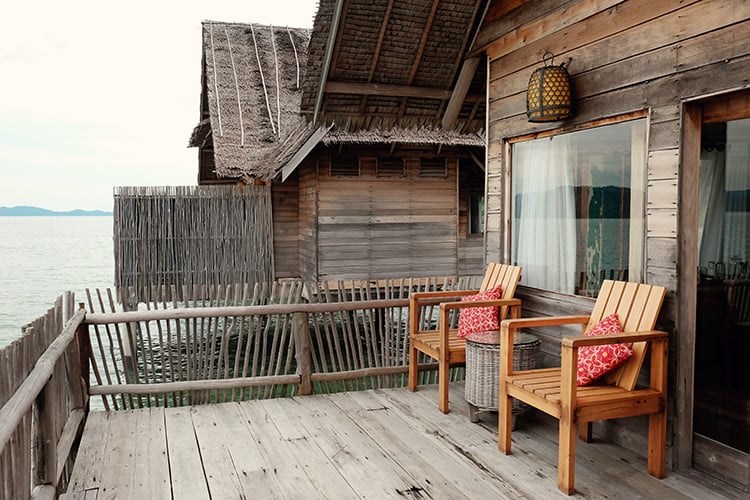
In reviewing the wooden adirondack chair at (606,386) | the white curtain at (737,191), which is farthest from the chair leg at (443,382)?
the white curtain at (737,191)

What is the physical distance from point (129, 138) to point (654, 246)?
6161 centimetres

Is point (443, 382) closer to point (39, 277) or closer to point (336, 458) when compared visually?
point (336, 458)

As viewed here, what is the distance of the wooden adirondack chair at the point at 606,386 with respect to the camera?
306cm

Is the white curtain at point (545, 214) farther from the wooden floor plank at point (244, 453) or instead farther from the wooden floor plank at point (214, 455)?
the wooden floor plank at point (214, 455)

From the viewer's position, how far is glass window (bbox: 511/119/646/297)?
3684mm

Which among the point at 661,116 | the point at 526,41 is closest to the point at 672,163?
the point at 661,116

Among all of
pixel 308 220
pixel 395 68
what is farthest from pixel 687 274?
pixel 308 220

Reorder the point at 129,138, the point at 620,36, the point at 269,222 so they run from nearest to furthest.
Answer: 1. the point at 620,36
2. the point at 269,222
3. the point at 129,138

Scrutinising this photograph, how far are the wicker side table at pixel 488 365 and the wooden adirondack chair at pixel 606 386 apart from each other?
0.95 feet

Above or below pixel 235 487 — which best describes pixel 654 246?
above

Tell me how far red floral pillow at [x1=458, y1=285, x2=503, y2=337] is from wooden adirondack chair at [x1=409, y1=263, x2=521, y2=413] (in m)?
0.06

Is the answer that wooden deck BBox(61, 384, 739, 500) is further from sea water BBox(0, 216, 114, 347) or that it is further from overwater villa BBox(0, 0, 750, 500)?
sea water BBox(0, 216, 114, 347)

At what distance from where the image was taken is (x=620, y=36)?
3.64m

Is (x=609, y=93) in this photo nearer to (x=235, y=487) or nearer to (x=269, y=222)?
(x=235, y=487)
